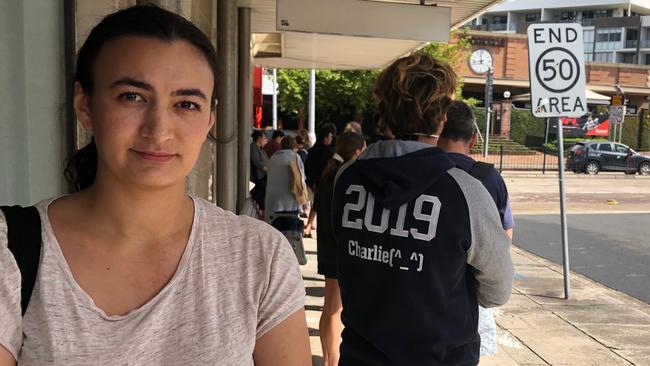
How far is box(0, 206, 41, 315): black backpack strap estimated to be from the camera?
45.1 inches

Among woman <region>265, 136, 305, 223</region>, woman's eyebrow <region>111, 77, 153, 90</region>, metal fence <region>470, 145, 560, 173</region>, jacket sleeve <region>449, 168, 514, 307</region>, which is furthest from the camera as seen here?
metal fence <region>470, 145, 560, 173</region>

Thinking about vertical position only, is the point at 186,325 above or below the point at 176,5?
below

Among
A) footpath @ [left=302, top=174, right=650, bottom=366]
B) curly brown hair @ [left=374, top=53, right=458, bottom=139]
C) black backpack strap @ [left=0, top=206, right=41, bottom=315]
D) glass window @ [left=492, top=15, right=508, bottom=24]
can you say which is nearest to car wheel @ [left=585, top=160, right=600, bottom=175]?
footpath @ [left=302, top=174, right=650, bottom=366]

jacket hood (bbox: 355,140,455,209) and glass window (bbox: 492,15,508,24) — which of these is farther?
glass window (bbox: 492,15,508,24)

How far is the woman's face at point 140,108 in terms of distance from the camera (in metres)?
1.26

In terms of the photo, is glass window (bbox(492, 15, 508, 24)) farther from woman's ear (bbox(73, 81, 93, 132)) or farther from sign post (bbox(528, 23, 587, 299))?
woman's ear (bbox(73, 81, 93, 132))

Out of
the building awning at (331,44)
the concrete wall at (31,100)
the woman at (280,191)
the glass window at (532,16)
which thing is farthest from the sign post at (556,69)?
the glass window at (532,16)

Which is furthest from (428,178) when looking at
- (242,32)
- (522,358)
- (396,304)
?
(242,32)

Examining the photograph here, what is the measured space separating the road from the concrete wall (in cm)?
688

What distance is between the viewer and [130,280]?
1.26 m

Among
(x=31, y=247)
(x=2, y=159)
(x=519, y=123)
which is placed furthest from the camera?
(x=519, y=123)

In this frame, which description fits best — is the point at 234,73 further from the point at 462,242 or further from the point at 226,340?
the point at 226,340

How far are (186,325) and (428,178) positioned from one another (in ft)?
3.79

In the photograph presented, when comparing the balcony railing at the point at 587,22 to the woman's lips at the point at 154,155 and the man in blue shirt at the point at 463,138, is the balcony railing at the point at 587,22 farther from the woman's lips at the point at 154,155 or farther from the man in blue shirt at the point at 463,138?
the woman's lips at the point at 154,155
